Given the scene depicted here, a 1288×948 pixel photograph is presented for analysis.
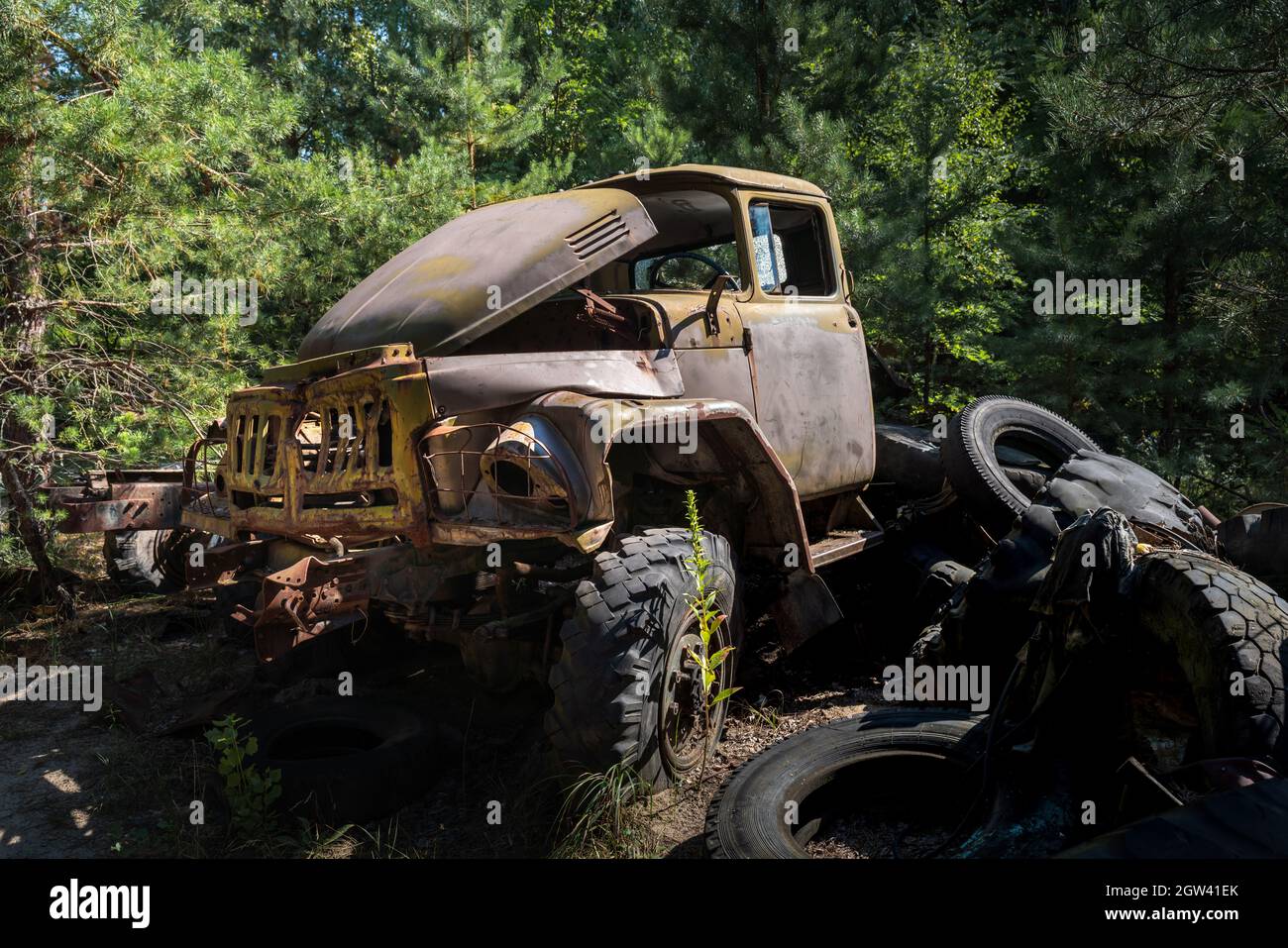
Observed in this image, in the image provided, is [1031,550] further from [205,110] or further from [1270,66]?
[205,110]

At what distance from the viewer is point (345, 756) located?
3.55 m

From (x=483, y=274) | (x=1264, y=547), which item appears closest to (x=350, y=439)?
(x=483, y=274)

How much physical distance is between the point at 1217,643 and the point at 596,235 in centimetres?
272

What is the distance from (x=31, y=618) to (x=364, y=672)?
2.79 metres

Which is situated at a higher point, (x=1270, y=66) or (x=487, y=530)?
(x=1270, y=66)

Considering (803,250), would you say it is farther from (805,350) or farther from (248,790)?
(248,790)

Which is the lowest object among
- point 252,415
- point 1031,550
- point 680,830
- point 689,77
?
point 680,830

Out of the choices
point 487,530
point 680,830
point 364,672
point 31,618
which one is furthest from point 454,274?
point 31,618

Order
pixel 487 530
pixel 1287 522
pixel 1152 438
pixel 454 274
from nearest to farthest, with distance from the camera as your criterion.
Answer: pixel 487 530 → pixel 454 274 → pixel 1287 522 → pixel 1152 438

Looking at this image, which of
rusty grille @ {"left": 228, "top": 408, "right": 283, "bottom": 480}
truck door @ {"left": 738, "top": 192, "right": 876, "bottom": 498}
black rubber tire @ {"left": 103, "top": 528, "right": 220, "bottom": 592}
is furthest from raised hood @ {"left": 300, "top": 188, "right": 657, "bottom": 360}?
black rubber tire @ {"left": 103, "top": 528, "right": 220, "bottom": 592}

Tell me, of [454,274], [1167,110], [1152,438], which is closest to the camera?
[454,274]

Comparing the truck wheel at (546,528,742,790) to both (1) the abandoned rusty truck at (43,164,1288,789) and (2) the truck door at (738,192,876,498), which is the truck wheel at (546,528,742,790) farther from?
(2) the truck door at (738,192,876,498)

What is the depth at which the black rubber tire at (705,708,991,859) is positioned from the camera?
293 centimetres
